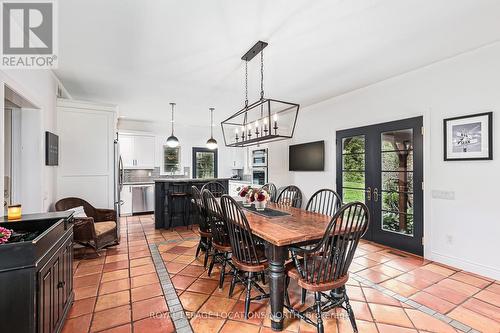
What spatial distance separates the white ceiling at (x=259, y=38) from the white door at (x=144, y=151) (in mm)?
A: 2670

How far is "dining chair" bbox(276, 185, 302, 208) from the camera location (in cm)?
363

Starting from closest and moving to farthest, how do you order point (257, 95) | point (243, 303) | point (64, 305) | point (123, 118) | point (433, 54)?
1. point (64, 305)
2. point (243, 303)
3. point (433, 54)
4. point (257, 95)
5. point (123, 118)

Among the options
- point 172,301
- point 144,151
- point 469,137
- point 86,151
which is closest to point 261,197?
point 172,301

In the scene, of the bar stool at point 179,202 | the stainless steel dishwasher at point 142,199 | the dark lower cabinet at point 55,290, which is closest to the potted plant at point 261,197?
the dark lower cabinet at point 55,290

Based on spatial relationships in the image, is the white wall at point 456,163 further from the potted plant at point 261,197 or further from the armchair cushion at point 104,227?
the armchair cushion at point 104,227

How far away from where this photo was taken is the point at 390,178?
3895 millimetres

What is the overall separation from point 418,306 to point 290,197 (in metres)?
2.05

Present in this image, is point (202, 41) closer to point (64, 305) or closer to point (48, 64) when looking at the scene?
point (48, 64)

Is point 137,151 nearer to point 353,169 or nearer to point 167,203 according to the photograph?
point 167,203

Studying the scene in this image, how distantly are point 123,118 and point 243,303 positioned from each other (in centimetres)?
626

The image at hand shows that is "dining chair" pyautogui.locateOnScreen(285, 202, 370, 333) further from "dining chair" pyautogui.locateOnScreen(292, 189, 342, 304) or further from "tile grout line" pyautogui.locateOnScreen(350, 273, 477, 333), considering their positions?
"tile grout line" pyautogui.locateOnScreen(350, 273, 477, 333)

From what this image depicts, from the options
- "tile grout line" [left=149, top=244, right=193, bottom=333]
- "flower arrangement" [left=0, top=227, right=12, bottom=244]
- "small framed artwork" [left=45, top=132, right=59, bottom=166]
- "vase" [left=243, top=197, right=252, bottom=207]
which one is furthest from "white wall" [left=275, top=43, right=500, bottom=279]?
"small framed artwork" [left=45, top=132, right=59, bottom=166]

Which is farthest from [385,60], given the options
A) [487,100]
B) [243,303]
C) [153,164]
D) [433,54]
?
[153,164]

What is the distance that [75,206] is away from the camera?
3.77 m
